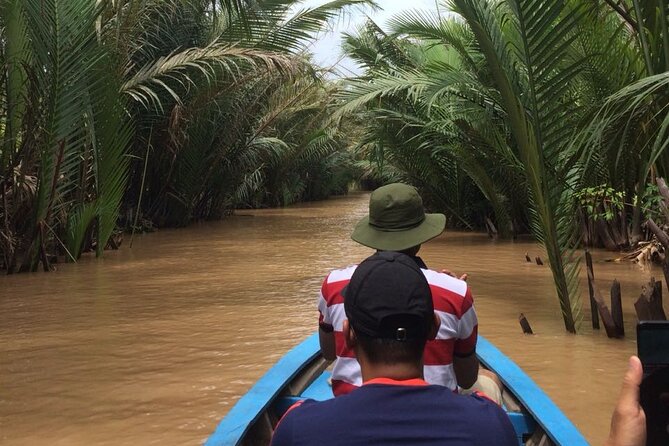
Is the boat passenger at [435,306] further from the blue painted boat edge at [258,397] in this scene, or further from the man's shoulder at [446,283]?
the blue painted boat edge at [258,397]

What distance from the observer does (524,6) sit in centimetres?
487

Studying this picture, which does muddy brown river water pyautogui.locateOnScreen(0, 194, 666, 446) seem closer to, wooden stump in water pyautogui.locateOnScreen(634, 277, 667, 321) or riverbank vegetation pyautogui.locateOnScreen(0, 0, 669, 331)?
wooden stump in water pyautogui.locateOnScreen(634, 277, 667, 321)

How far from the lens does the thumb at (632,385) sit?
1109mm

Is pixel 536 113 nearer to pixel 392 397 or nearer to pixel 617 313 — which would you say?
pixel 617 313

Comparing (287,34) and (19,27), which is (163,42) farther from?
(19,27)

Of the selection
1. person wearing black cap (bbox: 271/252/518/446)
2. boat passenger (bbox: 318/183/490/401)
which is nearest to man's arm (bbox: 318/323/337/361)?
boat passenger (bbox: 318/183/490/401)

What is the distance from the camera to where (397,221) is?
269 centimetres

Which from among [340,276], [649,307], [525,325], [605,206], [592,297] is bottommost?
[525,325]

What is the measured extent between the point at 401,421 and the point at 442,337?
0.95 meters

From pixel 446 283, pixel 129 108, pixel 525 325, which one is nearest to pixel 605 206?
pixel 525 325

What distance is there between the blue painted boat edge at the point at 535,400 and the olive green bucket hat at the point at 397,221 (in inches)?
32.9

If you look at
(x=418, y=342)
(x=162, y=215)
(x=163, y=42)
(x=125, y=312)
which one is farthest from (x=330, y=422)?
(x=162, y=215)

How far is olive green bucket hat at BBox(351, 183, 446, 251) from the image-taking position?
2.64m

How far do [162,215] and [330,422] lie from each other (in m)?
15.9
